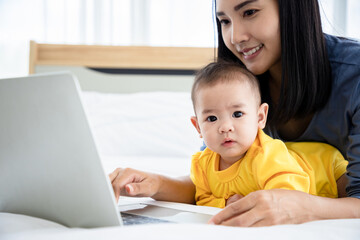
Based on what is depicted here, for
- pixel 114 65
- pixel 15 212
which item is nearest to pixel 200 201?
pixel 15 212

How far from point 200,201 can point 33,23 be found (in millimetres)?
2133

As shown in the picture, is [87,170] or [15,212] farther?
[15,212]

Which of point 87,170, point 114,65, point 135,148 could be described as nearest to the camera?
point 87,170

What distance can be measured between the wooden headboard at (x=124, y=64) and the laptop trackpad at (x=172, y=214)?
5.86ft

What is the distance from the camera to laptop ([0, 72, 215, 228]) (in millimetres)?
635

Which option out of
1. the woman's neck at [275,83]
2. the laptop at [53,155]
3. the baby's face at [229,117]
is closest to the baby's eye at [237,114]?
the baby's face at [229,117]

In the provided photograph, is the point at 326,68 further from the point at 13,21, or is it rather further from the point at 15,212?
the point at 13,21

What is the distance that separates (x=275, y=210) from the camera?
30.9 inches

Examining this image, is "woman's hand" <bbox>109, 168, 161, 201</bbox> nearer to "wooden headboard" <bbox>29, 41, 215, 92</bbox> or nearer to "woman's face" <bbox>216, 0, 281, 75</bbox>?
"woman's face" <bbox>216, 0, 281, 75</bbox>

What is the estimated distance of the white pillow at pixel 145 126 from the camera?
2117 mm

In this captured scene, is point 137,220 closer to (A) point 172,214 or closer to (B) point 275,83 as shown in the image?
(A) point 172,214

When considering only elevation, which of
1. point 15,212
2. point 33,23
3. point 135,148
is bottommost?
point 135,148

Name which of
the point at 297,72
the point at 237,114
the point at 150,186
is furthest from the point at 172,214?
the point at 297,72

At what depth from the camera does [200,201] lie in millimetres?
1191
